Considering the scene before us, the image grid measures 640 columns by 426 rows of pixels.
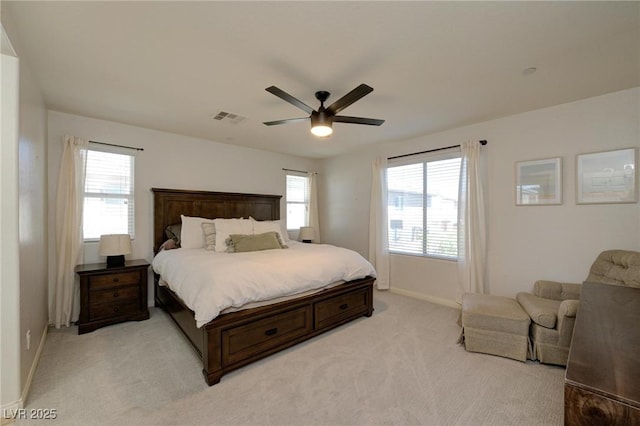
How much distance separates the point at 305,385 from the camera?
207 centimetres

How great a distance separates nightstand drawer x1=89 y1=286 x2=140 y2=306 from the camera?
3.01 metres

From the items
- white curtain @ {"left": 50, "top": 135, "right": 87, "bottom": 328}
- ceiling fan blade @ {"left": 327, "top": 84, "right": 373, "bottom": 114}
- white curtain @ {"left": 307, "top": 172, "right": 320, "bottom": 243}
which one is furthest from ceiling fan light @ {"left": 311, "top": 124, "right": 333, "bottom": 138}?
white curtain @ {"left": 307, "top": 172, "right": 320, "bottom": 243}

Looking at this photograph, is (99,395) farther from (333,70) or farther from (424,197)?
(424,197)

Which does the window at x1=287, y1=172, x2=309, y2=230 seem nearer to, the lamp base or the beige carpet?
the lamp base

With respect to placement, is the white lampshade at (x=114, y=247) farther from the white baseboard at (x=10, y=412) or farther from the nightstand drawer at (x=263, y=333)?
the nightstand drawer at (x=263, y=333)

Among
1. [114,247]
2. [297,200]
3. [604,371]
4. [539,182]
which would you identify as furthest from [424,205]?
[114,247]

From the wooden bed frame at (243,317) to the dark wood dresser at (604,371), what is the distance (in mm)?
2056

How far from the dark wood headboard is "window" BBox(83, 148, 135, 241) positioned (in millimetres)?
331

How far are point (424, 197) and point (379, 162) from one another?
989 millimetres

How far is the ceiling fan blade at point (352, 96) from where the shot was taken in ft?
6.51

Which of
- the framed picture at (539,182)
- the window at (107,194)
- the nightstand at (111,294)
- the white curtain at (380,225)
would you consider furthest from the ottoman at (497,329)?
the window at (107,194)

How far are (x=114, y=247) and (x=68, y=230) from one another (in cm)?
59

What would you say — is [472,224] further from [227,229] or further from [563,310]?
[227,229]

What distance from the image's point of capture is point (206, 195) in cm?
431
